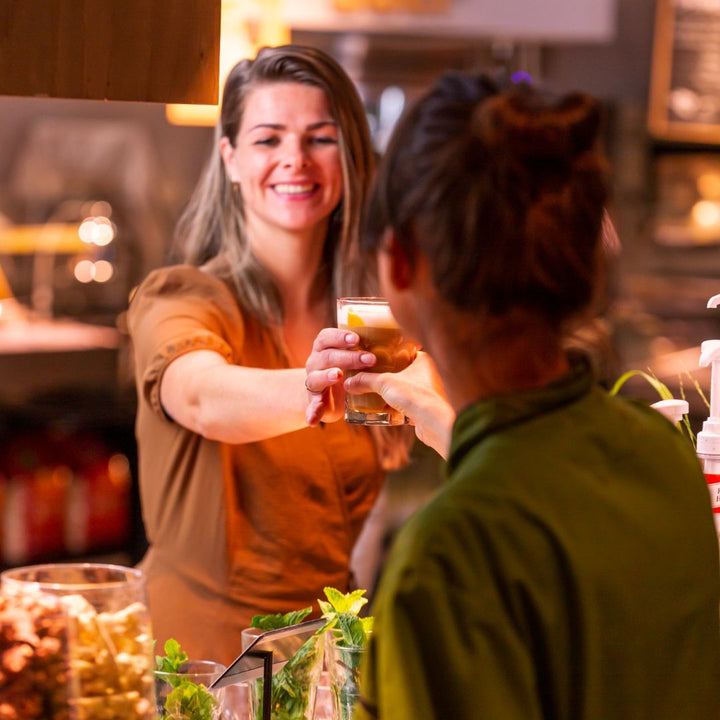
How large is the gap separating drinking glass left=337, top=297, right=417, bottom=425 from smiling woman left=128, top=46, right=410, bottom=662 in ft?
1.50

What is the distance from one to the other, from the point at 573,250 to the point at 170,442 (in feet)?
4.53

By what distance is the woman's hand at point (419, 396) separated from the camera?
1.43m

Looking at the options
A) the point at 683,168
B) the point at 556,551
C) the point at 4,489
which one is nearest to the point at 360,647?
the point at 556,551

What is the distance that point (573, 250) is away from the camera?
891 mm

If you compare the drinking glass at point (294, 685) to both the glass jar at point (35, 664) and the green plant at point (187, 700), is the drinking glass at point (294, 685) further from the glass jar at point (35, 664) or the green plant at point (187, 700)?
the glass jar at point (35, 664)

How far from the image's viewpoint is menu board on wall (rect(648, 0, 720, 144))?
5035mm

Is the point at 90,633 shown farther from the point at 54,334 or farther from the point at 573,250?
the point at 54,334

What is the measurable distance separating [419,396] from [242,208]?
880mm

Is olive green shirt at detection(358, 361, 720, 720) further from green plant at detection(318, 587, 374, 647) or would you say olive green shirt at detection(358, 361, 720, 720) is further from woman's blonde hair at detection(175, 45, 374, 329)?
woman's blonde hair at detection(175, 45, 374, 329)

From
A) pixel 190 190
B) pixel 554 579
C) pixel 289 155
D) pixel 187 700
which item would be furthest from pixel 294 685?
pixel 190 190

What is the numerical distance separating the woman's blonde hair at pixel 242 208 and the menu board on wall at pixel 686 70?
3.23 metres

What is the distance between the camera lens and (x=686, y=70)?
507cm

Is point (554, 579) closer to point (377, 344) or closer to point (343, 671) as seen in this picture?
point (343, 671)

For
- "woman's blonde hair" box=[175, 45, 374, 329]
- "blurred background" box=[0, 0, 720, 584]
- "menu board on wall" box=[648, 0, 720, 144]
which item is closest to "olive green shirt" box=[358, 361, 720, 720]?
"woman's blonde hair" box=[175, 45, 374, 329]
